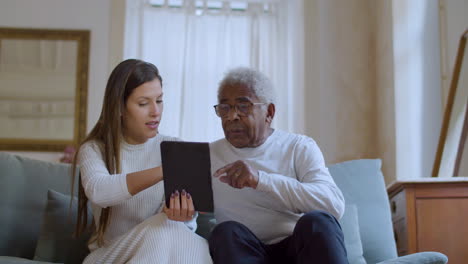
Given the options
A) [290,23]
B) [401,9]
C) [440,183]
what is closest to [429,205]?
[440,183]

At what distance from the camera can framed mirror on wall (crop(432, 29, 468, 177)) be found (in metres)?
3.15

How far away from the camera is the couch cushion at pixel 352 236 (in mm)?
2199

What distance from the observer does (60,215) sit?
91.0 inches

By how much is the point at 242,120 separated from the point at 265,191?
11.3 inches

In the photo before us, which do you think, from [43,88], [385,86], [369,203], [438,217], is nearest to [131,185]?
[369,203]

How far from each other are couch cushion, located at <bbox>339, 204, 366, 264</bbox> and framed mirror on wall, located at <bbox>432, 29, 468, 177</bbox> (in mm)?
1067

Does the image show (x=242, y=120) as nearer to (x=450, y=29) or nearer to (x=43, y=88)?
(x=450, y=29)

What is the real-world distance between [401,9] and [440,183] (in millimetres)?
1521

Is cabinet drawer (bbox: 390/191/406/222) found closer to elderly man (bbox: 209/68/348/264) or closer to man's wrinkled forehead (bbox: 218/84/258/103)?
elderly man (bbox: 209/68/348/264)

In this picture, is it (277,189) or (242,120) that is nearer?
(277,189)

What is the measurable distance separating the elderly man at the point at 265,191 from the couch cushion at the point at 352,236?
33 cm

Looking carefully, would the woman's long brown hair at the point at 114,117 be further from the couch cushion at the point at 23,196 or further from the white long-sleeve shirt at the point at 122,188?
the couch cushion at the point at 23,196

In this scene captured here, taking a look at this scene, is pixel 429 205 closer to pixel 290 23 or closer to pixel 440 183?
pixel 440 183

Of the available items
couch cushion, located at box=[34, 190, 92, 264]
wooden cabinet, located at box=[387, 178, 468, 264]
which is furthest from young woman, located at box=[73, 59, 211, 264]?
wooden cabinet, located at box=[387, 178, 468, 264]
